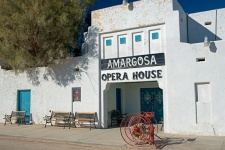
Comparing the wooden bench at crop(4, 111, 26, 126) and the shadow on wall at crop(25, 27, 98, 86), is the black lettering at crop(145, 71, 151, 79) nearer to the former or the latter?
the shadow on wall at crop(25, 27, 98, 86)

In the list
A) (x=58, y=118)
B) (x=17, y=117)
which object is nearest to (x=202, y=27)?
(x=58, y=118)

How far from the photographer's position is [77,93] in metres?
15.7

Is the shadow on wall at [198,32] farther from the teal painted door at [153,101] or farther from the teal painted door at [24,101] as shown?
the teal painted door at [24,101]

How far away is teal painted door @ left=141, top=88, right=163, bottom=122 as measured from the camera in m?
16.6

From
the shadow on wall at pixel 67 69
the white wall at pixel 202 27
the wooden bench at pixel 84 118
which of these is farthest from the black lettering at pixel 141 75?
the white wall at pixel 202 27

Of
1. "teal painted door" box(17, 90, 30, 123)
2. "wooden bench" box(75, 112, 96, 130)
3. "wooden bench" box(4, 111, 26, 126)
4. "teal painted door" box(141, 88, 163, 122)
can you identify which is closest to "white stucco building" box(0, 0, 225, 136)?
"teal painted door" box(141, 88, 163, 122)

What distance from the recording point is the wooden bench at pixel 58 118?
50.3 ft

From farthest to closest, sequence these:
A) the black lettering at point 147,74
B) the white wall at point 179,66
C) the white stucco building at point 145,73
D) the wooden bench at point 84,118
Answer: the wooden bench at point 84,118 < the black lettering at point 147,74 < the white stucco building at point 145,73 < the white wall at point 179,66

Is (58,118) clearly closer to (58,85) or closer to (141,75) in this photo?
(58,85)

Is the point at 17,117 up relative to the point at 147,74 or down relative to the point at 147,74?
down

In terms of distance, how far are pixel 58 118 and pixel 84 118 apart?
5.60 feet

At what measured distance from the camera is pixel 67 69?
16109 millimetres

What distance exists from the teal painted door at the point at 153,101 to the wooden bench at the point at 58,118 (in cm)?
486

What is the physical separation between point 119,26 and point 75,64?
139 inches
